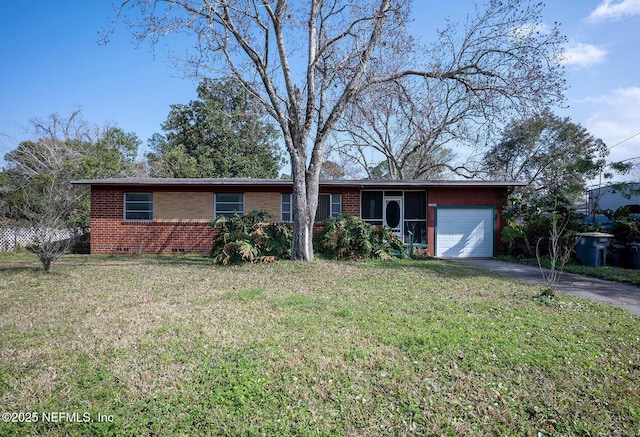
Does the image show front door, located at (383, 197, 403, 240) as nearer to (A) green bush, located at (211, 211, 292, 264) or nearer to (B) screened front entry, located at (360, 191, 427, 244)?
(B) screened front entry, located at (360, 191, 427, 244)

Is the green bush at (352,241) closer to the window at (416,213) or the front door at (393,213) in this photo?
the front door at (393,213)

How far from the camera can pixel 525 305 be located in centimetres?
559

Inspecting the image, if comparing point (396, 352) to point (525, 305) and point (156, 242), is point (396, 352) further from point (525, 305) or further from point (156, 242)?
point (156, 242)

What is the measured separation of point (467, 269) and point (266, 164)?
21251mm

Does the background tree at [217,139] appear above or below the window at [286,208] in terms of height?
above

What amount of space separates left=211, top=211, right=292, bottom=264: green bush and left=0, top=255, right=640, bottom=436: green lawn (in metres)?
3.78

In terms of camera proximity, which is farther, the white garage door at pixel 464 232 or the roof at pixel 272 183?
the white garage door at pixel 464 232

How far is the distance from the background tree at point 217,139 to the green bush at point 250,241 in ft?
52.7

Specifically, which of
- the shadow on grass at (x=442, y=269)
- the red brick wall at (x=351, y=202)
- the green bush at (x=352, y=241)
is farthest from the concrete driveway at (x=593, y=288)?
the red brick wall at (x=351, y=202)

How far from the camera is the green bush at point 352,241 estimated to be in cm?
1094

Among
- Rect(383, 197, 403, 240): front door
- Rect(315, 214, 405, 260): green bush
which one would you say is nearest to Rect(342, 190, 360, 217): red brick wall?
Rect(383, 197, 403, 240): front door

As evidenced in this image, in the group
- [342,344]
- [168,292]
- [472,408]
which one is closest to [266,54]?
[168,292]

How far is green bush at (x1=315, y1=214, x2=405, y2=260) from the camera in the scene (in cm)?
1094

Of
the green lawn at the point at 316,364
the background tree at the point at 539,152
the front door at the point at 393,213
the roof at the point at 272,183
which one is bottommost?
the green lawn at the point at 316,364
